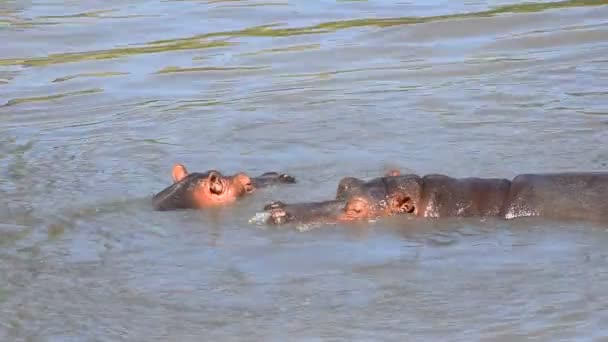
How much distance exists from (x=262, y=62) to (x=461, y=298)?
6.77 meters

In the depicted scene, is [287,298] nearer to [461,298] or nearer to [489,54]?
[461,298]

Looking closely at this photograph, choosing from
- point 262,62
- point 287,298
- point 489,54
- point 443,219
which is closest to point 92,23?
point 262,62

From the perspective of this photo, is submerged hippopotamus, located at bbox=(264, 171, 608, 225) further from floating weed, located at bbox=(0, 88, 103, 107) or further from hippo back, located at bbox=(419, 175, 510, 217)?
floating weed, located at bbox=(0, 88, 103, 107)

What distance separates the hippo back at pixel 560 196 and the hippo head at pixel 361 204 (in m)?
0.54

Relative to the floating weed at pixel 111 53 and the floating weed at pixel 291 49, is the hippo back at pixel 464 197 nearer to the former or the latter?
the floating weed at pixel 291 49

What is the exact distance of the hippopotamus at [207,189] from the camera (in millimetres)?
8094

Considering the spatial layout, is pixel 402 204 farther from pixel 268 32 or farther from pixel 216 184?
pixel 268 32

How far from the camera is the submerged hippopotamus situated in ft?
23.9

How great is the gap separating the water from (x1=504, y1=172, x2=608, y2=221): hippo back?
0.31 ft

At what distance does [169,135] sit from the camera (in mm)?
9984

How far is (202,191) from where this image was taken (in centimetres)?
813

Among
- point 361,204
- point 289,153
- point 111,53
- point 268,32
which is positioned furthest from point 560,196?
point 268,32

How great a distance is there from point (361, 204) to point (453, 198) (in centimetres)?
50

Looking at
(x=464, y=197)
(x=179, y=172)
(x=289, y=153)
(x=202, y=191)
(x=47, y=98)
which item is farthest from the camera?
(x=47, y=98)
